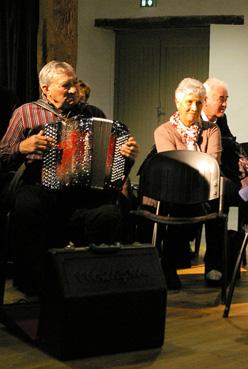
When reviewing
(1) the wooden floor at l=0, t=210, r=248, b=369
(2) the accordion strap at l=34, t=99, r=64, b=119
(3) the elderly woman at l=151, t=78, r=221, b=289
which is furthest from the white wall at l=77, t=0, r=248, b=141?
(2) the accordion strap at l=34, t=99, r=64, b=119

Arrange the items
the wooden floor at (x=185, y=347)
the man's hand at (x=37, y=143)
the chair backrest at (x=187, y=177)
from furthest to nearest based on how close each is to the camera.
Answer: the chair backrest at (x=187, y=177) → the man's hand at (x=37, y=143) → the wooden floor at (x=185, y=347)

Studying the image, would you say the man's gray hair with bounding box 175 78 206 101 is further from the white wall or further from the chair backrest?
the white wall

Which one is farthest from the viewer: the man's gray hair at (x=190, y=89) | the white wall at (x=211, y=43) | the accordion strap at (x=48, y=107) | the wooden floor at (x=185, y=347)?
the white wall at (x=211, y=43)

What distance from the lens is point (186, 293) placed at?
4582 millimetres

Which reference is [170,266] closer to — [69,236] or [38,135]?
[69,236]

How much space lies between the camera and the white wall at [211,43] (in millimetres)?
9820

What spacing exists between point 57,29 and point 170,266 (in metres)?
2.33

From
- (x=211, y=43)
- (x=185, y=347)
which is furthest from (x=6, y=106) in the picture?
(x=211, y=43)

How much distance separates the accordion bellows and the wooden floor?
2.35 feet

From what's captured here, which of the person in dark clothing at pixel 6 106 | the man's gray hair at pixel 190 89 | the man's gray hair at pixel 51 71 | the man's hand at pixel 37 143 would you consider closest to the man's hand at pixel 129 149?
the man's hand at pixel 37 143

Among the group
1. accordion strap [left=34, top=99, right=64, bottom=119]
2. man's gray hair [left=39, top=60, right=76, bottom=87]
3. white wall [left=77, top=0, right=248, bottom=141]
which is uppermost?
white wall [left=77, top=0, right=248, bottom=141]

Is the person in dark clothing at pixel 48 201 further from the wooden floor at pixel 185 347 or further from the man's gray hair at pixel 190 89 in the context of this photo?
the man's gray hair at pixel 190 89

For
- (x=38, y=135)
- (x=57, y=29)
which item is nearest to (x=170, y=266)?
(x=38, y=135)

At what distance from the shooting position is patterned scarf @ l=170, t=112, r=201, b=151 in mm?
4809
